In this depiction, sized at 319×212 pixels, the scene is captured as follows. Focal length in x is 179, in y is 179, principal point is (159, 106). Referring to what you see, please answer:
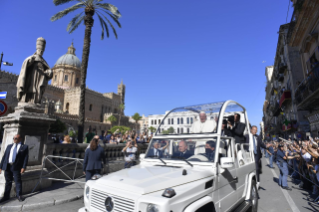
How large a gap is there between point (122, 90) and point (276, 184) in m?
94.6

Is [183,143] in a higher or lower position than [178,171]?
higher

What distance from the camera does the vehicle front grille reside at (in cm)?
220

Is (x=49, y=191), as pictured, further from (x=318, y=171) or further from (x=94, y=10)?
(x=94, y=10)

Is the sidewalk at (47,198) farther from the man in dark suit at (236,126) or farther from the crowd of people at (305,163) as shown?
the crowd of people at (305,163)

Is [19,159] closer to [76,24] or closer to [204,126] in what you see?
[204,126]

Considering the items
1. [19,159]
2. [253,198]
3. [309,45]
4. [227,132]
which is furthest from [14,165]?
[309,45]

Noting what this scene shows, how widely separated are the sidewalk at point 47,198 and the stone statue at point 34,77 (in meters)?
3.05

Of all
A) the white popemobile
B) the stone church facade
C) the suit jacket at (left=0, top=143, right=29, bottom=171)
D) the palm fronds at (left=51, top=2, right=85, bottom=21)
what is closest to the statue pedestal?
the suit jacket at (left=0, top=143, right=29, bottom=171)

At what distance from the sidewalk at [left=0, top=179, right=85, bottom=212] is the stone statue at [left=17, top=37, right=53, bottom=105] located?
3.05 meters

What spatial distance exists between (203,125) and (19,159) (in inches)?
204

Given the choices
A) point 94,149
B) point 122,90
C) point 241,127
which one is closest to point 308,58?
point 241,127

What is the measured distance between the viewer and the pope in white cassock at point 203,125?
3781mm

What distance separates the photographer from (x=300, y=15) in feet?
40.5

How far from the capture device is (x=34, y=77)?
21.0ft
